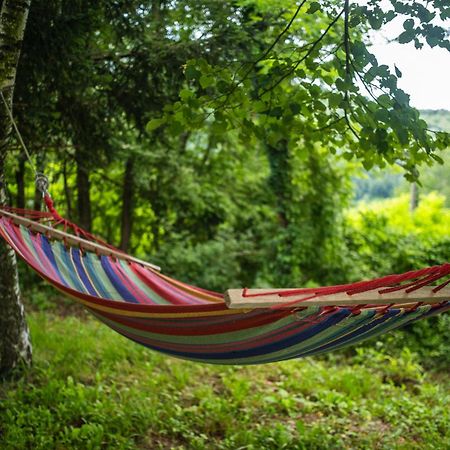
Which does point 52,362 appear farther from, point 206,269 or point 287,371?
point 206,269

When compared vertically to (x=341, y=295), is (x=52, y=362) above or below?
below

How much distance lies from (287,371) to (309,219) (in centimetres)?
219

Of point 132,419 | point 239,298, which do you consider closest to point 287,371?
point 132,419

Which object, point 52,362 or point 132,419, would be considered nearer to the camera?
point 132,419

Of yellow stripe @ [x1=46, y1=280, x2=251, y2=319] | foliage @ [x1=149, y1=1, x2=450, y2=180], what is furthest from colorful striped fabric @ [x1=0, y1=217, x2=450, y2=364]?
foliage @ [x1=149, y1=1, x2=450, y2=180]

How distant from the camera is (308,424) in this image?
246 centimetres

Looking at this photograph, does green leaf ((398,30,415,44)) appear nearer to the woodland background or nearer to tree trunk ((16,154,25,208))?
the woodland background

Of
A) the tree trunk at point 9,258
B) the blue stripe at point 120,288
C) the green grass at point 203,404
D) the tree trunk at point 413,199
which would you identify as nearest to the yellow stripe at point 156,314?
the blue stripe at point 120,288

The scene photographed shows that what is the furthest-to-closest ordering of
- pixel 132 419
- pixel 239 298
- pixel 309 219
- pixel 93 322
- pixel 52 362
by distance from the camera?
1. pixel 309 219
2. pixel 93 322
3. pixel 52 362
4. pixel 132 419
5. pixel 239 298

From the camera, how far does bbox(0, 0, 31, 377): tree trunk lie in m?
2.15

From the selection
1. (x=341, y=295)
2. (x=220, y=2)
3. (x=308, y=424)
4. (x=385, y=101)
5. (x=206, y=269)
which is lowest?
(x=308, y=424)

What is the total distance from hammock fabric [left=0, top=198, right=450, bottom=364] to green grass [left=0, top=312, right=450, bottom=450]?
60 cm

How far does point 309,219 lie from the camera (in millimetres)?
5109

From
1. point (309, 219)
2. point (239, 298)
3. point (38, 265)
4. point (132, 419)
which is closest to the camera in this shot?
point (239, 298)
